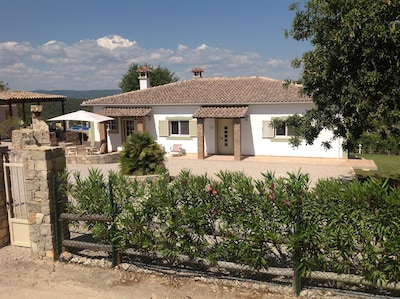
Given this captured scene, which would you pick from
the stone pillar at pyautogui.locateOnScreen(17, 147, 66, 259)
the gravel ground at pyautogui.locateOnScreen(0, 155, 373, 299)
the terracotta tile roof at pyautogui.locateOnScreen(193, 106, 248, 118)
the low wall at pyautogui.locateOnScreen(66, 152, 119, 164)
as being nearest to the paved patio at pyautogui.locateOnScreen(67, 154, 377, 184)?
the low wall at pyautogui.locateOnScreen(66, 152, 119, 164)

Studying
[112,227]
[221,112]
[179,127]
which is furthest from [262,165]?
[112,227]

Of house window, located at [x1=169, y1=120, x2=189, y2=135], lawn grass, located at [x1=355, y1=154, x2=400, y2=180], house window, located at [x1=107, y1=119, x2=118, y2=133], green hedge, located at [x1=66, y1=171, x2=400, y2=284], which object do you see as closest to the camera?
green hedge, located at [x1=66, y1=171, x2=400, y2=284]

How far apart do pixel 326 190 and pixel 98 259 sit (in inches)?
187

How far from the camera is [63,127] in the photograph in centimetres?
3525

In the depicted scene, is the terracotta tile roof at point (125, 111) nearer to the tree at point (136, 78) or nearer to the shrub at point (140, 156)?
the shrub at point (140, 156)

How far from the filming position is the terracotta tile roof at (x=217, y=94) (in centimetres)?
2138

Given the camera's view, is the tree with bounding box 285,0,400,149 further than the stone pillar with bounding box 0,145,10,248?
Yes

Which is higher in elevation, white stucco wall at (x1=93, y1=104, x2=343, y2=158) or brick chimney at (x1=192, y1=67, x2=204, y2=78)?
brick chimney at (x1=192, y1=67, x2=204, y2=78)

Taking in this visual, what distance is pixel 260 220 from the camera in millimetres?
5953

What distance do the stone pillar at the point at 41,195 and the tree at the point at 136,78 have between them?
43198 mm

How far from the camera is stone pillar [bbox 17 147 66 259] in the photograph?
24.0ft

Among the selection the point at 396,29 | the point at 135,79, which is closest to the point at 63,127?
the point at 135,79

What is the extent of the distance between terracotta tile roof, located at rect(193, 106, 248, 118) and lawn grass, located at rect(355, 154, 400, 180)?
275 inches

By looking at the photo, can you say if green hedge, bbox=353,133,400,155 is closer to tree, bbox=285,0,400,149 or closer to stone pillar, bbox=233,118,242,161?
stone pillar, bbox=233,118,242,161
